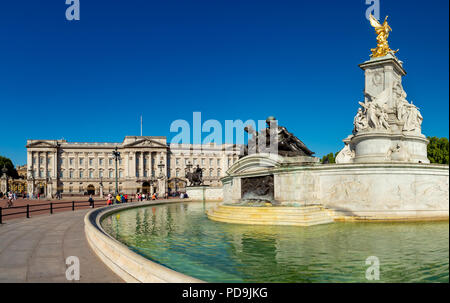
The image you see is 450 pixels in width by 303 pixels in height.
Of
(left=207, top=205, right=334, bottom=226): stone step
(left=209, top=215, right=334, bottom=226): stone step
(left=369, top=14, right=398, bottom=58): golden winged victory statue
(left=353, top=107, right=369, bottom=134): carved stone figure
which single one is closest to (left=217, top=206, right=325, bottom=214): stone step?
(left=207, top=205, right=334, bottom=226): stone step

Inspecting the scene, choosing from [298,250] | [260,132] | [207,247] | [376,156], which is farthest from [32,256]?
[376,156]

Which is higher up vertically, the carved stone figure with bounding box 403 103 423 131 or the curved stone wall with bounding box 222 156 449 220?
the carved stone figure with bounding box 403 103 423 131

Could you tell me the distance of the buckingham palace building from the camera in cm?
10325

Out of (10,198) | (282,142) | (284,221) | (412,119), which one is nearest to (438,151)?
(412,119)

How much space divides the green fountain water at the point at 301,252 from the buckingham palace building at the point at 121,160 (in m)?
91.9

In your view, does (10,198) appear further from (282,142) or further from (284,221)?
(284,221)

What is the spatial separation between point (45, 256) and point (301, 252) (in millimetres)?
5797

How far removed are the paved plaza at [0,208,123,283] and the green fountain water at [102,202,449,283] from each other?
4.13 ft

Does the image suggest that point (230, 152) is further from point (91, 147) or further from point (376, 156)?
point (376, 156)

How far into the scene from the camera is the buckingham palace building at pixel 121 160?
103250 mm

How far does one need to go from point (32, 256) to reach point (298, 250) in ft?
20.0

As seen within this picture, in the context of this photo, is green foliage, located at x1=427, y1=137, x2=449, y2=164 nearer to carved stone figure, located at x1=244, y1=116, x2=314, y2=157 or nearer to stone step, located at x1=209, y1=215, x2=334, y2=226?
carved stone figure, located at x1=244, y1=116, x2=314, y2=157

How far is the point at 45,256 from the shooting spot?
7621mm

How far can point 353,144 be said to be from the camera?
18.0 m
